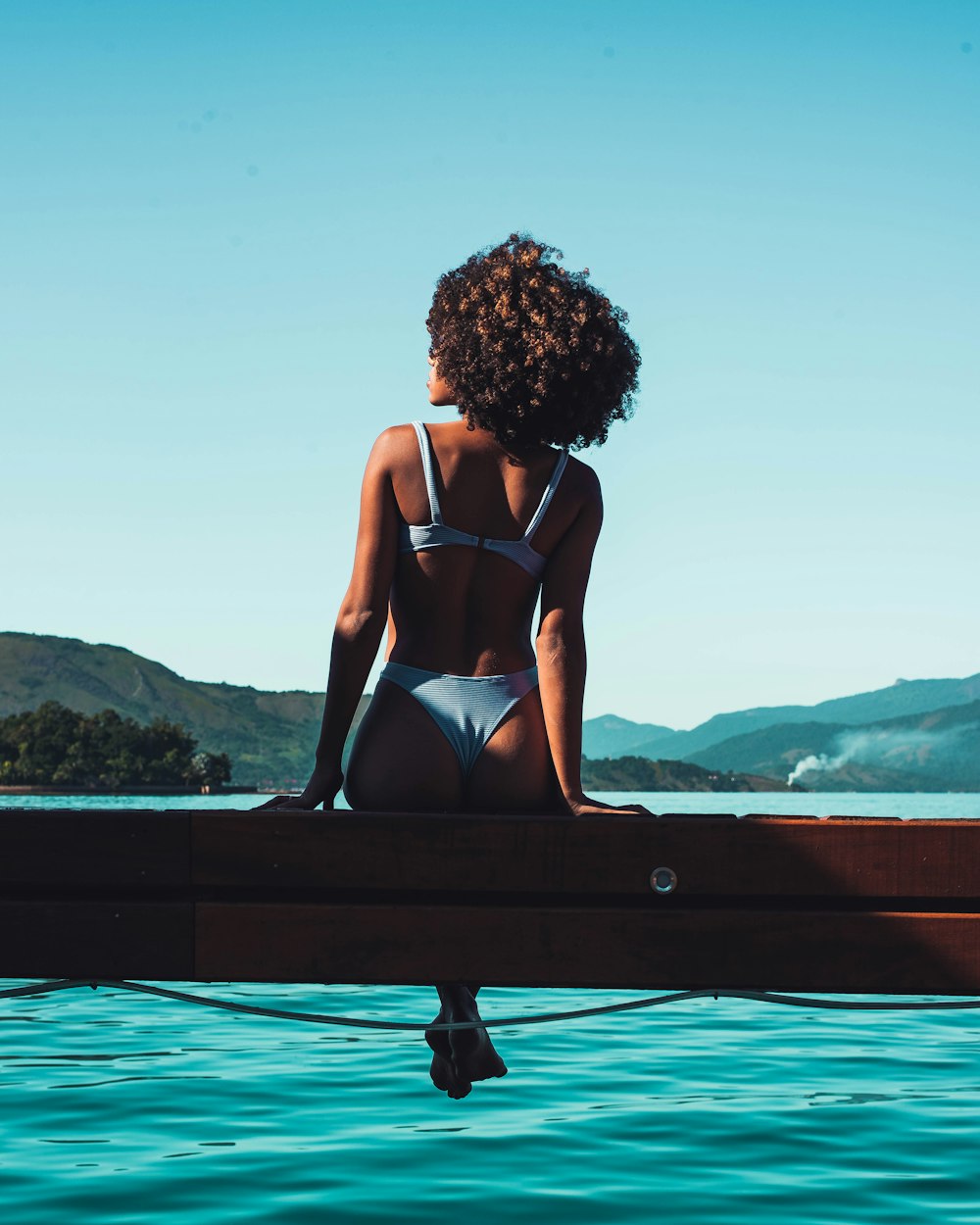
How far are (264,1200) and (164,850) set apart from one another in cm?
338

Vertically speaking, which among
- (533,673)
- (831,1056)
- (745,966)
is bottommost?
(831,1056)

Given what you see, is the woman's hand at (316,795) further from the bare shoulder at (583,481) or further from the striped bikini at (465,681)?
the bare shoulder at (583,481)

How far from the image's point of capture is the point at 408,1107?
9.03m

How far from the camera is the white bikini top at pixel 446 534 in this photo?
4.77m

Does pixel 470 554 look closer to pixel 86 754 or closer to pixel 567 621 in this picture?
pixel 567 621

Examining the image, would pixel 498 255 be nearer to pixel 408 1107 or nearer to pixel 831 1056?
pixel 408 1107

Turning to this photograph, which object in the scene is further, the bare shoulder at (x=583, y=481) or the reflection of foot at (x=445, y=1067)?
the reflection of foot at (x=445, y=1067)

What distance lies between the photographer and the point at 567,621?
489cm

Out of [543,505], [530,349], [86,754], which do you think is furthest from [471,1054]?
[86,754]

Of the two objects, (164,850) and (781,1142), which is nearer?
(164,850)

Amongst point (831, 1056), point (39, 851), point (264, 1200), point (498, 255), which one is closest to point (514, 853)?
point (39, 851)

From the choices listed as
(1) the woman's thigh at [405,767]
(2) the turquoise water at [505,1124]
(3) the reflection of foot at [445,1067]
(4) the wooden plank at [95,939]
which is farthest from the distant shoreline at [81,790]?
(4) the wooden plank at [95,939]

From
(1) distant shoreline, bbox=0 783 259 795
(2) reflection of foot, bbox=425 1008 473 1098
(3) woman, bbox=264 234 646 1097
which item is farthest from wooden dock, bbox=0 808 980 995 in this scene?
(1) distant shoreline, bbox=0 783 259 795

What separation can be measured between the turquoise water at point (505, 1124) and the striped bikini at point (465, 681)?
2.50m
